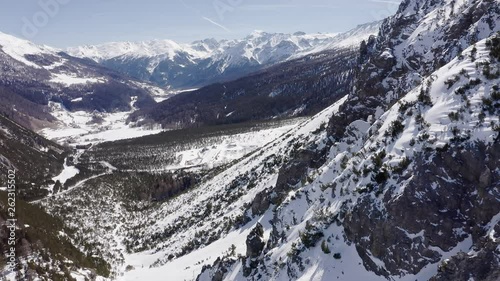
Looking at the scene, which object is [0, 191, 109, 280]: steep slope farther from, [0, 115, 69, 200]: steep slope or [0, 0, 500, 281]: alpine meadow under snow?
[0, 115, 69, 200]: steep slope

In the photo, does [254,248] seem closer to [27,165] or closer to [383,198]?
[383,198]

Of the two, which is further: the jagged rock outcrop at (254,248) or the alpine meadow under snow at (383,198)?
the jagged rock outcrop at (254,248)

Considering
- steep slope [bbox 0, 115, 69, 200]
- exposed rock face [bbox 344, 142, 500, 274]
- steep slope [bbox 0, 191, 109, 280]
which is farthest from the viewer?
steep slope [bbox 0, 115, 69, 200]

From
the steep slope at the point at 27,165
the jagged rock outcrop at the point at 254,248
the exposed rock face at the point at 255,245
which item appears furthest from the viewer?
the steep slope at the point at 27,165

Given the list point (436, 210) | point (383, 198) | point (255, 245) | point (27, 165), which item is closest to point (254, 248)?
point (255, 245)

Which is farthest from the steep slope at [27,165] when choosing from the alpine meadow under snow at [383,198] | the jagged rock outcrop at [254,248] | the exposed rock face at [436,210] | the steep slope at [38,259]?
the exposed rock face at [436,210]

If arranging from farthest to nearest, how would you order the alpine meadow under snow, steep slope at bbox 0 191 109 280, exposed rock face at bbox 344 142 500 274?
steep slope at bbox 0 191 109 280 < the alpine meadow under snow < exposed rock face at bbox 344 142 500 274

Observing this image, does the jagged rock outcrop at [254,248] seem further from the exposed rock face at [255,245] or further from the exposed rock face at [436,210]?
the exposed rock face at [436,210]

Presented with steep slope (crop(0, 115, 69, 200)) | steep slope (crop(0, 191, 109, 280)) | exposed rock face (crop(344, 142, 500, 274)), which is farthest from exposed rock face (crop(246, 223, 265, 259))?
steep slope (crop(0, 115, 69, 200))

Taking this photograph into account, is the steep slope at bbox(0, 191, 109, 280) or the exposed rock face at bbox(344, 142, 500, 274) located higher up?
the exposed rock face at bbox(344, 142, 500, 274)

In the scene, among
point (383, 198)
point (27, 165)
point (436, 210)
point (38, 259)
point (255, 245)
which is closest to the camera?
point (436, 210)

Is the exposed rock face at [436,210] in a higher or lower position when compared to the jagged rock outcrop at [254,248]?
higher

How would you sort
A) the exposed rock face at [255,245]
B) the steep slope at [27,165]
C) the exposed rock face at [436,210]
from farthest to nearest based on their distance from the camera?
1. the steep slope at [27,165]
2. the exposed rock face at [255,245]
3. the exposed rock face at [436,210]
